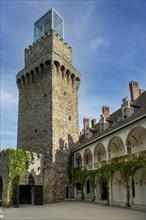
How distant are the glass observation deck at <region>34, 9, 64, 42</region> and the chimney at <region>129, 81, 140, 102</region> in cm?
1488

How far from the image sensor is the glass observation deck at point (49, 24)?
36.5m

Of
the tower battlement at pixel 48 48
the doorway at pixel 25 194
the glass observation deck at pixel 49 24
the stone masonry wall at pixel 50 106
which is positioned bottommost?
the doorway at pixel 25 194

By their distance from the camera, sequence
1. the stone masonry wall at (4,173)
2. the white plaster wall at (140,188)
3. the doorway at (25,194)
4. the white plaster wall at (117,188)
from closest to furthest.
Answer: the white plaster wall at (140,188) < the stone masonry wall at (4,173) < the white plaster wall at (117,188) < the doorway at (25,194)

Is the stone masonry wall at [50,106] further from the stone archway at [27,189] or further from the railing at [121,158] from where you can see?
the railing at [121,158]

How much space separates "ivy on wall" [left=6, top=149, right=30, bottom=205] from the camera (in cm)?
2397

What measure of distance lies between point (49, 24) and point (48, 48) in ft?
16.8

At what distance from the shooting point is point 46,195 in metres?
27.9

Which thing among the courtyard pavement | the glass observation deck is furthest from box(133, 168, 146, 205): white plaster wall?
the glass observation deck

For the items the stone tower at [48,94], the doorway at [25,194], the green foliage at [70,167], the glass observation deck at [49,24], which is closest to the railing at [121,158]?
the green foliage at [70,167]

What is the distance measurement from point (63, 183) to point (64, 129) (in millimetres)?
6868

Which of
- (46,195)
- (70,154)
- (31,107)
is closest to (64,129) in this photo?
(70,154)

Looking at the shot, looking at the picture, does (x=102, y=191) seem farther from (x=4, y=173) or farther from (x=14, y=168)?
(x=4, y=173)

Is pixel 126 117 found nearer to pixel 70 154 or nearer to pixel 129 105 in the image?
pixel 129 105

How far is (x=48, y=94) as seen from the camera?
32406 millimetres
